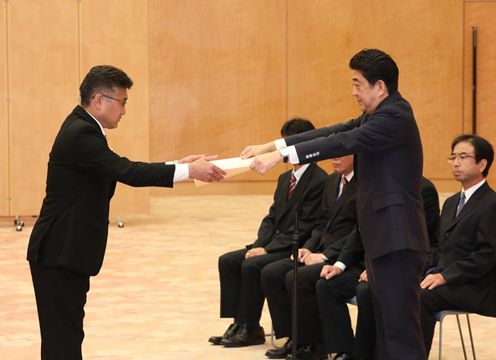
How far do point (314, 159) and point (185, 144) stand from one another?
10.2 meters

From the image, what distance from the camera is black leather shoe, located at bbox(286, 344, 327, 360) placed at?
18.3 ft

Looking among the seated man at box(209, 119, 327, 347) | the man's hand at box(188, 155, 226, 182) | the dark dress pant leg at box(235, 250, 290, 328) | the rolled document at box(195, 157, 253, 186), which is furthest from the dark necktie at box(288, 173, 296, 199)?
the man's hand at box(188, 155, 226, 182)

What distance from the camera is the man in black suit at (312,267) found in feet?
18.5

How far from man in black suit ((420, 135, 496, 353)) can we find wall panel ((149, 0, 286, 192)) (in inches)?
Answer: 351

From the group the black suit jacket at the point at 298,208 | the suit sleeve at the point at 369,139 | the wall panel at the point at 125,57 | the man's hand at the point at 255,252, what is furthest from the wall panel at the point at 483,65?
the suit sleeve at the point at 369,139

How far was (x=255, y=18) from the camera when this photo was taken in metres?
14.2

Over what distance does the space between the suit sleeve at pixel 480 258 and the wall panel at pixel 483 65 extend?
938 centimetres

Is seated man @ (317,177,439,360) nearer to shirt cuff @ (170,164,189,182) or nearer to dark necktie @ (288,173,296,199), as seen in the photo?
dark necktie @ (288,173,296,199)

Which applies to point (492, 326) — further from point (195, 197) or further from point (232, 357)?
point (195, 197)

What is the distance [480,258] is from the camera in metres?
5.09

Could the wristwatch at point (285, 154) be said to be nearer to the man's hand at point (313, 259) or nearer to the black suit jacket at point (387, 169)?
the black suit jacket at point (387, 169)

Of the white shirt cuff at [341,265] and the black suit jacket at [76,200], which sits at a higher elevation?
the black suit jacket at [76,200]

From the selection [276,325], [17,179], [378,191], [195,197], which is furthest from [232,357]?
[195,197]

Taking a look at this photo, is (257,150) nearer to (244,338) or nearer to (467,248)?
(467,248)
